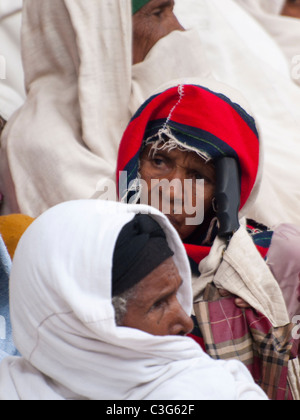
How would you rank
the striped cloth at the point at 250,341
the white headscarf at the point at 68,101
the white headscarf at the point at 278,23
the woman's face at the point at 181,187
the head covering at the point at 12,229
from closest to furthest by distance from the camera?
the striped cloth at the point at 250,341
the woman's face at the point at 181,187
the head covering at the point at 12,229
the white headscarf at the point at 68,101
the white headscarf at the point at 278,23

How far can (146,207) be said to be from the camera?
1408 millimetres

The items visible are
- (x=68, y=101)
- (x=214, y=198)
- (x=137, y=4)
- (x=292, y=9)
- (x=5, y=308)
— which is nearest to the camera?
(x=5, y=308)

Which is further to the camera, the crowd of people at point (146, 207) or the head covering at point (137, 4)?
the head covering at point (137, 4)

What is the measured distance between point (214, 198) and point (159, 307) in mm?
622

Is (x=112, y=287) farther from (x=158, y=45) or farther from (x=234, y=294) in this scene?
(x=158, y=45)

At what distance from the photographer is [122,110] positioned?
105 inches

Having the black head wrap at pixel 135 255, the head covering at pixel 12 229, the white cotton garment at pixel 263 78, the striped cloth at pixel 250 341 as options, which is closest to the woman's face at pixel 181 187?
the striped cloth at pixel 250 341

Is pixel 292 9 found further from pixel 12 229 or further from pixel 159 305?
pixel 159 305

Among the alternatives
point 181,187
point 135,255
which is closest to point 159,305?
point 135,255

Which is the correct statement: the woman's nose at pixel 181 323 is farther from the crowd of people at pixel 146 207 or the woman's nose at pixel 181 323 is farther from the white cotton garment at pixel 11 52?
the white cotton garment at pixel 11 52

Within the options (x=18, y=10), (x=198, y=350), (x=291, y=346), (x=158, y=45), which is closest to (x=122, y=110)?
(x=158, y=45)

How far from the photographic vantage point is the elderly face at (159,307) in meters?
1.32

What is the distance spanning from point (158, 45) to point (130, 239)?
1.65 m

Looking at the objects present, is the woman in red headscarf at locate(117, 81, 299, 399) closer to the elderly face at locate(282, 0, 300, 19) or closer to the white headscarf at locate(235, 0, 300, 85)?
the white headscarf at locate(235, 0, 300, 85)
